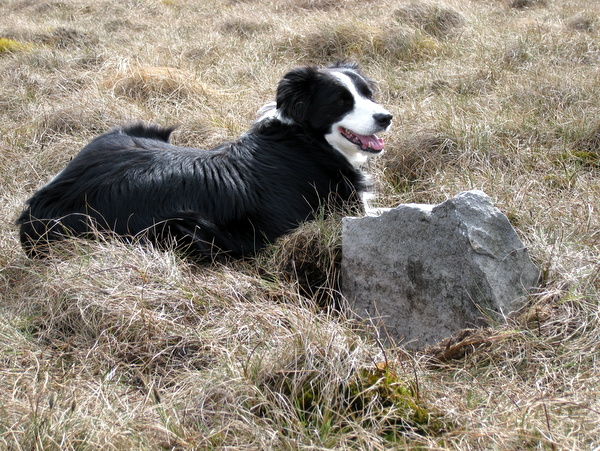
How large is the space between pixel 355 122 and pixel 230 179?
792 millimetres

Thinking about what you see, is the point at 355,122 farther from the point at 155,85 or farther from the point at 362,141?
the point at 155,85

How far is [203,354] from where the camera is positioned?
7.27ft

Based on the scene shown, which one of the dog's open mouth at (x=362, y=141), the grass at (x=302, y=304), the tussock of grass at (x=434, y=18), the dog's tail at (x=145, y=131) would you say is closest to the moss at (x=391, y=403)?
the grass at (x=302, y=304)

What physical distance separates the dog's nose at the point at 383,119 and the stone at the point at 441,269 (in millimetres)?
942

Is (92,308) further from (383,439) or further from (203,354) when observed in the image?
(383,439)

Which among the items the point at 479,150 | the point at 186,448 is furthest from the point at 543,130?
the point at 186,448

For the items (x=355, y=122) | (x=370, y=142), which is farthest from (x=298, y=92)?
(x=370, y=142)

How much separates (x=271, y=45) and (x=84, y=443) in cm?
561

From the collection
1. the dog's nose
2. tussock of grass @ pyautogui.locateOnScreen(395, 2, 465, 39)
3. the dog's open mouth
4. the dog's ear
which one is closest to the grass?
the dog's open mouth

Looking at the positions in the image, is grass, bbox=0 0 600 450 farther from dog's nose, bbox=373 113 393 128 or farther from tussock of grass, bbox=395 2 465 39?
tussock of grass, bbox=395 2 465 39

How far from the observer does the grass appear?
5.89ft

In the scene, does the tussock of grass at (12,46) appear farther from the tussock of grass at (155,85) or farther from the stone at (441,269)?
the stone at (441,269)

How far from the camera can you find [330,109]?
11.4ft

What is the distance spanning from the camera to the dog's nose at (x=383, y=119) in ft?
11.1
